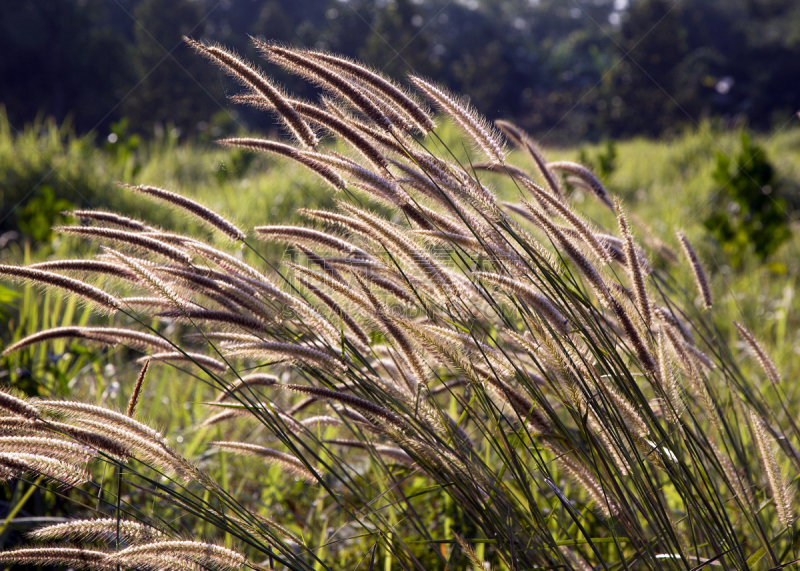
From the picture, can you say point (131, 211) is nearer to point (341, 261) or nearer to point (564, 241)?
point (341, 261)

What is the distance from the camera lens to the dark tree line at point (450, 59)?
731 inches

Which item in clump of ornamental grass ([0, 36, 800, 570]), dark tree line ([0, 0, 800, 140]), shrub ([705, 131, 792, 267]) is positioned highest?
dark tree line ([0, 0, 800, 140])

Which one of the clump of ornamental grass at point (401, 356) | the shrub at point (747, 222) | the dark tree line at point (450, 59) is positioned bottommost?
the clump of ornamental grass at point (401, 356)

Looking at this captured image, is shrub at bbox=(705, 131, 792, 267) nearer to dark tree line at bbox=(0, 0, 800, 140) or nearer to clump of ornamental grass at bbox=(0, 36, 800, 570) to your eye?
clump of ornamental grass at bbox=(0, 36, 800, 570)

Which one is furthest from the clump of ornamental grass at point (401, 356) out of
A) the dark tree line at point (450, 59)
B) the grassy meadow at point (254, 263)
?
the dark tree line at point (450, 59)

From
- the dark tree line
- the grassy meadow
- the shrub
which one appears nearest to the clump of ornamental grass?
the grassy meadow

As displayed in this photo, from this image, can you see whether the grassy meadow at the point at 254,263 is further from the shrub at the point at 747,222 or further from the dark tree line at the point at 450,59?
the dark tree line at the point at 450,59

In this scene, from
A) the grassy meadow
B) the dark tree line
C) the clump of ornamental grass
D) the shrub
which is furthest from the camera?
the dark tree line

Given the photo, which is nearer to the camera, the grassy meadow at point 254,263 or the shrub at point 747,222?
the grassy meadow at point 254,263

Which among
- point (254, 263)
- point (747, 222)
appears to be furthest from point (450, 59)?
point (254, 263)

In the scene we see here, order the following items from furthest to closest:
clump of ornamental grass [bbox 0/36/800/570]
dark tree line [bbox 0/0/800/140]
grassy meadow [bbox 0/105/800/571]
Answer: dark tree line [bbox 0/0/800/140], grassy meadow [bbox 0/105/800/571], clump of ornamental grass [bbox 0/36/800/570]

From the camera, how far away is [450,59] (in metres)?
27.6

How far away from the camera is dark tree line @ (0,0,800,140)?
1856 centimetres

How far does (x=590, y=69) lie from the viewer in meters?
28.0
